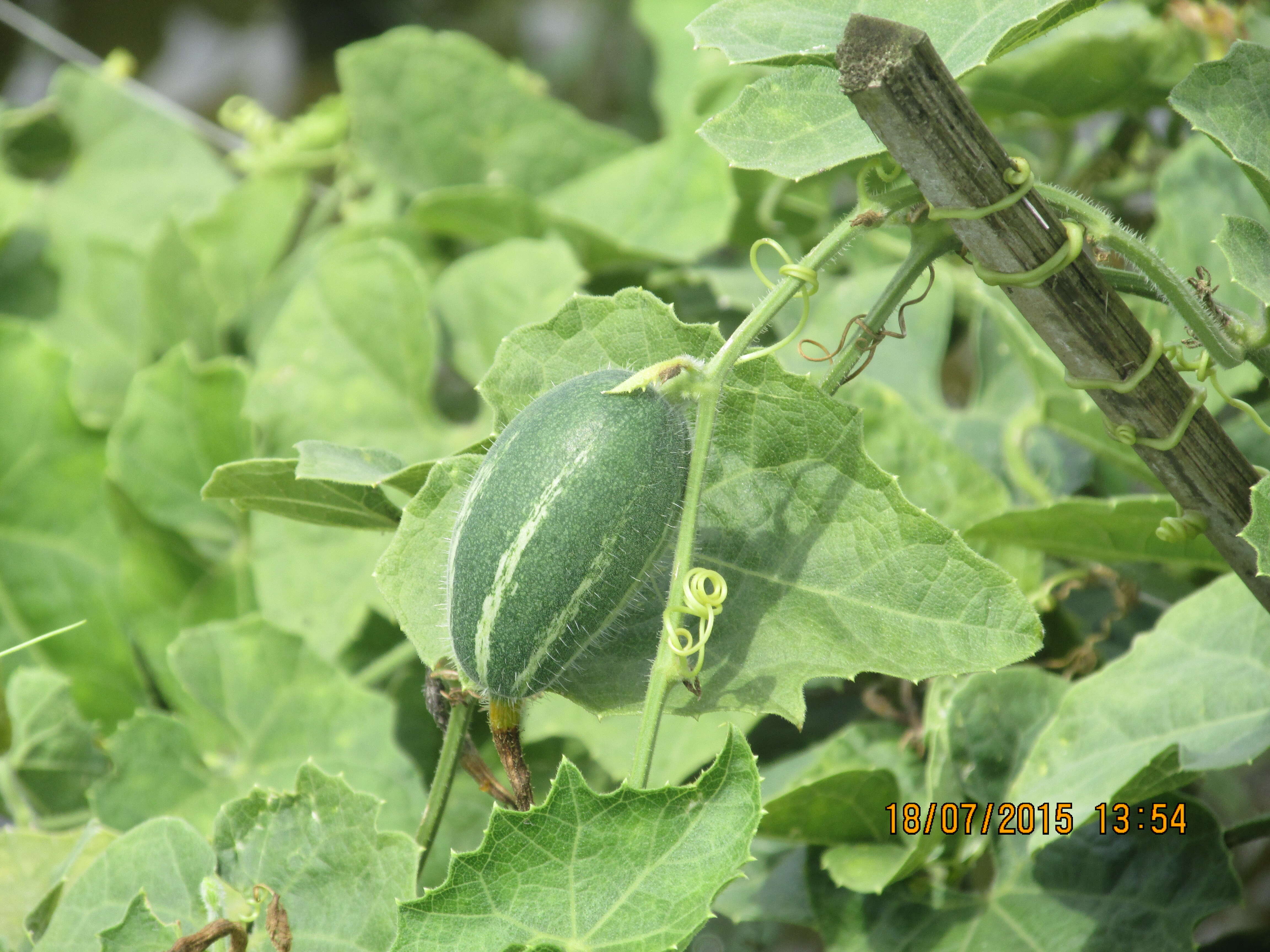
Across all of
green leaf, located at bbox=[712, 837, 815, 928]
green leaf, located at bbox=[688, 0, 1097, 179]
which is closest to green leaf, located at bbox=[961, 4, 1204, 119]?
green leaf, located at bbox=[688, 0, 1097, 179]

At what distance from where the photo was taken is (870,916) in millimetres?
963

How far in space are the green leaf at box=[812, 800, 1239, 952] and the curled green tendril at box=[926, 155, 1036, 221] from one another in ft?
1.93

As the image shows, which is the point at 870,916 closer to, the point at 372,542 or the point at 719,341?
the point at 719,341

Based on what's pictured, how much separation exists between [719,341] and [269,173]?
1.30 meters

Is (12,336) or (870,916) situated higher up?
(12,336)

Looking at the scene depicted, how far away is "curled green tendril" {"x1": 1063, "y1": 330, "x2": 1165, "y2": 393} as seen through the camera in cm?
67

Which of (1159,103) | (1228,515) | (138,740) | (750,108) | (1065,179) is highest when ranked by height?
(750,108)

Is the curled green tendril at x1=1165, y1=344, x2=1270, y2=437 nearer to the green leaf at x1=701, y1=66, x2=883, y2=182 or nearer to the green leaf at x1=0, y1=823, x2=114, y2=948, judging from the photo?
the green leaf at x1=701, y1=66, x2=883, y2=182

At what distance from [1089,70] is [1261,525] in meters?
0.72

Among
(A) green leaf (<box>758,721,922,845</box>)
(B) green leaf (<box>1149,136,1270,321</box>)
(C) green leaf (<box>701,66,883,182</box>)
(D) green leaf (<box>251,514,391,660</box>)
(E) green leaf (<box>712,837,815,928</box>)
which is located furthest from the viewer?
(D) green leaf (<box>251,514,391,660</box>)

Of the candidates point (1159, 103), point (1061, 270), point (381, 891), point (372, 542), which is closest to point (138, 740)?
point (372, 542)

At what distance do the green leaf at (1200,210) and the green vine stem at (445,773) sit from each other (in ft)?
2.67

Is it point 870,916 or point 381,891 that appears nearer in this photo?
point 381,891
